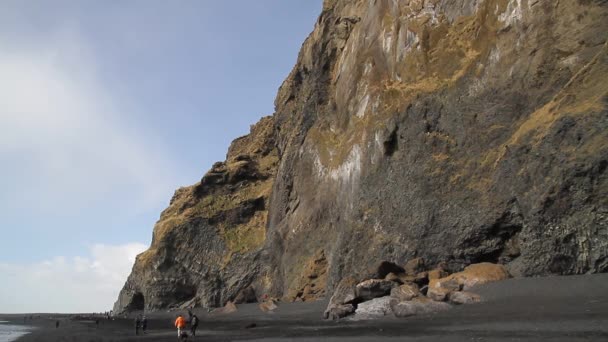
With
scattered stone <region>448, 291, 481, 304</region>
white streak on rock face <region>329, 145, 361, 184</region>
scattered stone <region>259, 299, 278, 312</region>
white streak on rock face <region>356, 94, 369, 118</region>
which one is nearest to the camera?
scattered stone <region>448, 291, 481, 304</region>

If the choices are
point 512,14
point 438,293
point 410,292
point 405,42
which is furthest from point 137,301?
point 512,14

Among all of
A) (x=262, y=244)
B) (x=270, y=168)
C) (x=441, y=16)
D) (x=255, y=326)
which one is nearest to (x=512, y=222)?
(x=255, y=326)

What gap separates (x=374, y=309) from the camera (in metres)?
34.0

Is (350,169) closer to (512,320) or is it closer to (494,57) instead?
(494,57)

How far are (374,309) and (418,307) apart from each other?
14.2 feet

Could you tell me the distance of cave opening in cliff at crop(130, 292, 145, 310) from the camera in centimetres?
10169

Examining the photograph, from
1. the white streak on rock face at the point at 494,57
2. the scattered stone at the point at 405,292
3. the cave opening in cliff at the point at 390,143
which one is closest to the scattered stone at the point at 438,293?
the scattered stone at the point at 405,292

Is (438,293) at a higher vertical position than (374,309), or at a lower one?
higher

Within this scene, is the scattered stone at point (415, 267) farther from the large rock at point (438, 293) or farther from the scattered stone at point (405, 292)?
the large rock at point (438, 293)

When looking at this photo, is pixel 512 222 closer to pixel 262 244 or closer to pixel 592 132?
pixel 592 132

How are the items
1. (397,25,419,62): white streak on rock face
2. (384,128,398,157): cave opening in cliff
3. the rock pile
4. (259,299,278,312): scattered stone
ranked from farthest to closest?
(397,25,419,62): white streak on rock face
(259,299,278,312): scattered stone
(384,128,398,157): cave opening in cliff
the rock pile

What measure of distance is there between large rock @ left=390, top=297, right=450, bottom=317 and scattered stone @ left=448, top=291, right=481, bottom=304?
877 millimetres

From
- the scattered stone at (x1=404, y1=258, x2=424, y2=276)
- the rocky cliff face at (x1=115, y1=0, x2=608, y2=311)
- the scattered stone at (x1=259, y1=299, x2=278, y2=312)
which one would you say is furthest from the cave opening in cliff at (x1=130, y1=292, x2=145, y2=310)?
the scattered stone at (x1=404, y1=258, x2=424, y2=276)

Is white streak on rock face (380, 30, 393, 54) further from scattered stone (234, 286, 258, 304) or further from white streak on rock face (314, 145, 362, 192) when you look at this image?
scattered stone (234, 286, 258, 304)
